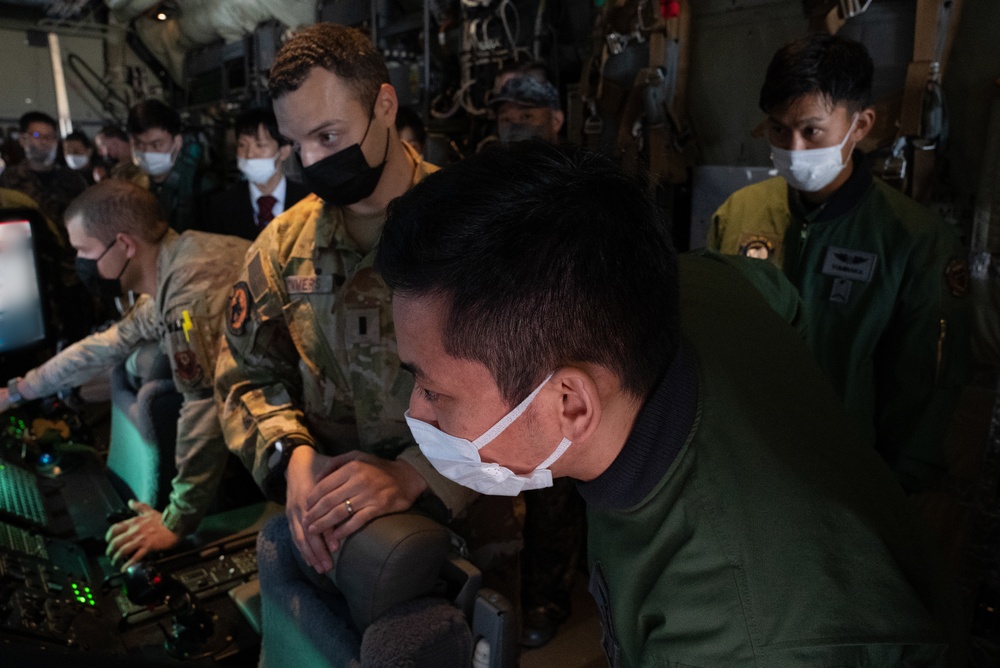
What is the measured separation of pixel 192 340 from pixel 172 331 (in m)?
0.09

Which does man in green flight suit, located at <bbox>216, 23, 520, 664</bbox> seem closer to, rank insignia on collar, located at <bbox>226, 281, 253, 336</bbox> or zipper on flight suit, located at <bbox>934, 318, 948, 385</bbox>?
rank insignia on collar, located at <bbox>226, 281, 253, 336</bbox>

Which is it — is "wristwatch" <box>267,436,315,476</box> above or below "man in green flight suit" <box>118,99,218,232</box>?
below

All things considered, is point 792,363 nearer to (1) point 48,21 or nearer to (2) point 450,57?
(2) point 450,57

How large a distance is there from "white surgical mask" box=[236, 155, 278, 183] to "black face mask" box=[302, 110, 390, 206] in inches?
81.8

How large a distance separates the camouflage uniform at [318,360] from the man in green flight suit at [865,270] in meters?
0.97

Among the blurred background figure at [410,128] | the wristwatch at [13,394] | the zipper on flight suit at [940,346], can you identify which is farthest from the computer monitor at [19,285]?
the zipper on flight suit at [940,346]

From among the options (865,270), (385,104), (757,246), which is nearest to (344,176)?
(385,104)

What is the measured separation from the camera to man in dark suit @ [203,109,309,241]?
11.1ft

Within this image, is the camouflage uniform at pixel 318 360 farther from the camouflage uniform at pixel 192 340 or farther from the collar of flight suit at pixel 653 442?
the collar of flight suit at pixel 653 442

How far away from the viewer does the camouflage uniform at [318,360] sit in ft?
4.80

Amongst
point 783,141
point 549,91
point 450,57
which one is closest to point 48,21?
point 450,57

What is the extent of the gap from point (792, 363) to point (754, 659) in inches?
17.3

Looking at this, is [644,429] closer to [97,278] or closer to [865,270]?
[865,270]

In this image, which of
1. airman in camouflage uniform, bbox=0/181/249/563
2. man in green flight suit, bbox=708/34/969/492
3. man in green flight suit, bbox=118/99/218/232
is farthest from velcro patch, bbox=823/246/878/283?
man in green flight suit, bbox=118/99/218/232
